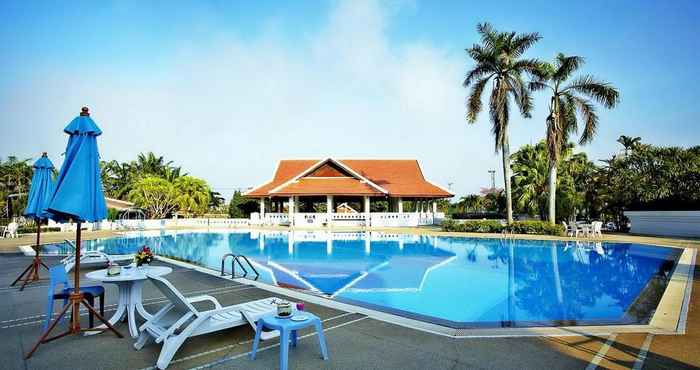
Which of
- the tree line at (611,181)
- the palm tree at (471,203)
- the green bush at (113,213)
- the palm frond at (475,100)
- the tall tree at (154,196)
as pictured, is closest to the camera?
the tree line at (611,181)

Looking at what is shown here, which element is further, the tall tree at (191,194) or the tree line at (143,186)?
the tall tree at (191,194)

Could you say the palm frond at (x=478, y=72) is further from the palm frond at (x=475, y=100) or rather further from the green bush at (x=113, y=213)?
the green bush at (x=113, y=213)

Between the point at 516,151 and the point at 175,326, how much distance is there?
2934cm

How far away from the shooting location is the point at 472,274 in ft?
36.6

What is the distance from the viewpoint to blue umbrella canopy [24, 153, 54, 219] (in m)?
7.63

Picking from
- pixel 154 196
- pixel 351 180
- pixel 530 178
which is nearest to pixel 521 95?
pixel 530 178

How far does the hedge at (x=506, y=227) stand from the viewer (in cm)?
1936

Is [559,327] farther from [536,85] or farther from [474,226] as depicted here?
[536,85]

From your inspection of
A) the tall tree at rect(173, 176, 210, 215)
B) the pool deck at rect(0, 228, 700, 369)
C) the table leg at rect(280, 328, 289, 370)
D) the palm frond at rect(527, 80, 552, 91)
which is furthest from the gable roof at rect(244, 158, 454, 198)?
the table leg at rect(280, 328, 289, 370)

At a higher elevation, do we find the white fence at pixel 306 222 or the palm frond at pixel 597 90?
the palm frond at pixel 597 90

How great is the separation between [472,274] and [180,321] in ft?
29.5

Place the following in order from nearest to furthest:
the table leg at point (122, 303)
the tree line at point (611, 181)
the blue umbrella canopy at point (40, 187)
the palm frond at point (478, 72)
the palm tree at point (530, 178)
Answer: the table leg at point (122, 303), the blue umbrella canopy at point (40, 187), the tree line at point (611, 181), the palm frond at point (478, 72), the palm tree at point (530, 178)

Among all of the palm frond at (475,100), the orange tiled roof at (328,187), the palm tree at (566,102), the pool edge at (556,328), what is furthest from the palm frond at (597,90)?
the pool edge at (556,328)

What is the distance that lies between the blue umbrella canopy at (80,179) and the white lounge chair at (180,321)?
1.18 m
